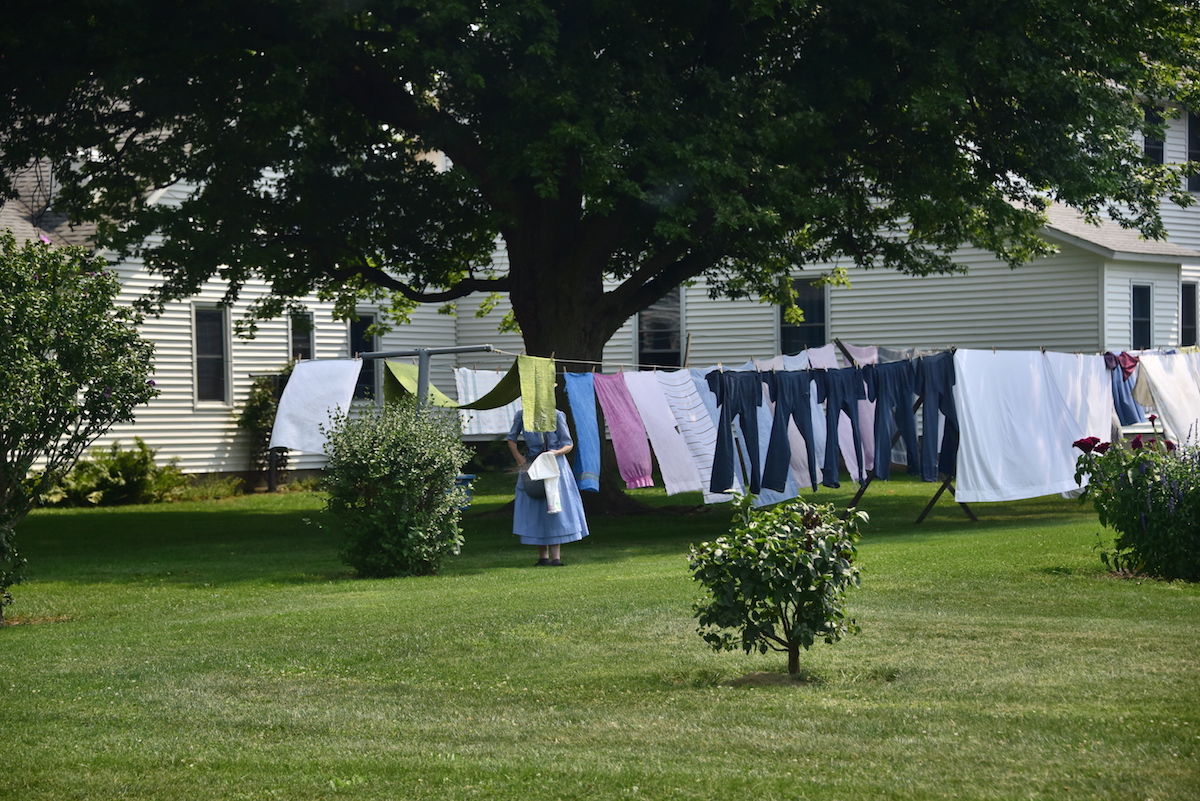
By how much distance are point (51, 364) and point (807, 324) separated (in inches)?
724

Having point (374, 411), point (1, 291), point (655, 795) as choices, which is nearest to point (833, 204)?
point (374, 411)

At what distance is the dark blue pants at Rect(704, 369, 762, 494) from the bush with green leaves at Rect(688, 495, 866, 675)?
323 inches

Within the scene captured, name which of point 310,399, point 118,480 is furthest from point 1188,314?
point 118,480

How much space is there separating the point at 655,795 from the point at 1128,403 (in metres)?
14.1

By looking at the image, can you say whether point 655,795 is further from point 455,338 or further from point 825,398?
point 455,338

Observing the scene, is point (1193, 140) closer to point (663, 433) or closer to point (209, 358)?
point (663, 433)

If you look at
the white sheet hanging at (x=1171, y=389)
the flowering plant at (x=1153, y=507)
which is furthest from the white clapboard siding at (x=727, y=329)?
the flowering plant at (x=1153, y=507)

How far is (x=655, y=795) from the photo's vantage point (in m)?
4.40

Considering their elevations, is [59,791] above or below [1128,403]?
below

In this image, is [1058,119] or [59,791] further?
[1058,119]

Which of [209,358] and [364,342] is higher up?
[364,342]

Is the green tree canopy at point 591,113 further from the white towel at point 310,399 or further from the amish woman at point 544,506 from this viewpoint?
the amish woman at point 544,506

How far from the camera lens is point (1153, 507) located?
9.61 meters

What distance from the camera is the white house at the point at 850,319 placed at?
22.7 metres
